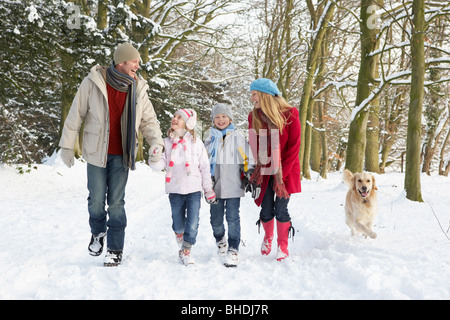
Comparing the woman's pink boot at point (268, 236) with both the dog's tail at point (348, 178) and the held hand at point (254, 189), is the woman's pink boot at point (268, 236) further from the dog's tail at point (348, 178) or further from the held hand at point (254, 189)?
the dog's tail at point (348, 178)

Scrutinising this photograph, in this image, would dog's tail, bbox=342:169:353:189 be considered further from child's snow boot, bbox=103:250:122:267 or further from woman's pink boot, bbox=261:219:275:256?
child's snow boot, bbox=103:250:122:267

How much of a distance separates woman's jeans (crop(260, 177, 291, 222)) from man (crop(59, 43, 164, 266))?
133cm

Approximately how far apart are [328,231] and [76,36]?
8765mm

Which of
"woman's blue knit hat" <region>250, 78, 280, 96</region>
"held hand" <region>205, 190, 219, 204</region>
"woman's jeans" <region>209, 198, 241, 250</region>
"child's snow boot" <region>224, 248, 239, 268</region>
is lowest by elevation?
"child's snow boot" <region>224, 248, 239, 268</region>

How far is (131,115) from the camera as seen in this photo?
3527 millimetres

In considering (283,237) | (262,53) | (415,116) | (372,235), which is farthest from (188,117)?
(262,53)

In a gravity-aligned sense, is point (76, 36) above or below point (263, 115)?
above

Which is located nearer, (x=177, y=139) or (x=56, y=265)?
(x=56, y=265)

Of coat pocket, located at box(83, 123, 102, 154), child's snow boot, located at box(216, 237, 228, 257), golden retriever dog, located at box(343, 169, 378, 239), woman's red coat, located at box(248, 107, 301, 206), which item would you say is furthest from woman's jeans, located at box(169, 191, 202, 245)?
golden retriever dog, located at box(343, 169, 378, 239)

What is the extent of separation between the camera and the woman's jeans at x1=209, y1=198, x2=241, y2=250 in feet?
12.8

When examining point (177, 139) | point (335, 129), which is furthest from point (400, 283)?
point (335, 129)

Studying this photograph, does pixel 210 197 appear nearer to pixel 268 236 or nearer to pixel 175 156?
pixel 175 156

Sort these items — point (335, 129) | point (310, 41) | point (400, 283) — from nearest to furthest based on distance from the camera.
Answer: point (400, 283), point (310, 41), point (335, 129)

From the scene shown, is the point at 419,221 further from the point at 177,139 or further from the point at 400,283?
the point at 177,139
